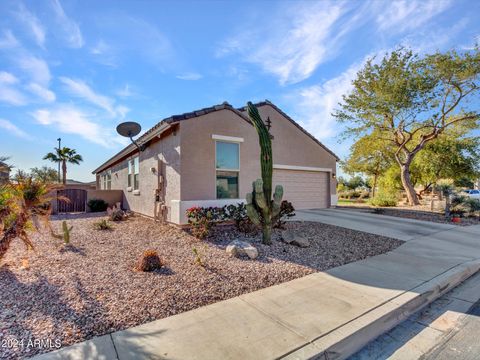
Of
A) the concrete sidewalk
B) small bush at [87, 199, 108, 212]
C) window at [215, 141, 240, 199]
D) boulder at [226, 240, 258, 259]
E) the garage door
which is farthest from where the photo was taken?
small bush at [87, 199, 108, 212]

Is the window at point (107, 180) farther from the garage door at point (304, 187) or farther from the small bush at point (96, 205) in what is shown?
the garage door at point (304, 187)

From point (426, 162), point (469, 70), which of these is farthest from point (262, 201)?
point (426, 162)

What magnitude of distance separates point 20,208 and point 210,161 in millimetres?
5201

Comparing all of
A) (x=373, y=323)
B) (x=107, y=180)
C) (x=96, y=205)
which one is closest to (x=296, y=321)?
(x=373, y=323)

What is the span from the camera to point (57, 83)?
8.40 meters

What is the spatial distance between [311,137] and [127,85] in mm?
8820

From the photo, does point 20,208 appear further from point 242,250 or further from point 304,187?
point 304,187

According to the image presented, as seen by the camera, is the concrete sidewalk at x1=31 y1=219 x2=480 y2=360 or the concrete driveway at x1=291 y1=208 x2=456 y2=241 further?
the concrete driveway at x1=291 y1=208 x2=456 y2=241

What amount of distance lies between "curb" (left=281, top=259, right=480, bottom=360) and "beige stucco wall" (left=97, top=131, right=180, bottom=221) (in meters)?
6.04

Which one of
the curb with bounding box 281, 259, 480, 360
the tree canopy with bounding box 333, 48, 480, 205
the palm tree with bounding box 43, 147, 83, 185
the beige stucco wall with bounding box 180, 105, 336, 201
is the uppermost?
the tree canopy with bounding box 333, 48, 480, 205

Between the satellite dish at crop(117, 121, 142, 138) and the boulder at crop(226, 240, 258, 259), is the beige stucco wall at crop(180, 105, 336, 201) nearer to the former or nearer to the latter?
the satellite dish at crop(117, 121, 142, 138)

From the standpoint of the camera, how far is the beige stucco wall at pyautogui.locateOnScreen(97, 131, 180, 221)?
8.08 metres

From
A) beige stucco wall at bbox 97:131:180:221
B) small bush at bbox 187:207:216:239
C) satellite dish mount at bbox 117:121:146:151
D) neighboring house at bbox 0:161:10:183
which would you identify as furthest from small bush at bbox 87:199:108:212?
neighboring house at bbox 0:161:10:183

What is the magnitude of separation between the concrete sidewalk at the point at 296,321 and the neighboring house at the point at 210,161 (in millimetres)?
4693
